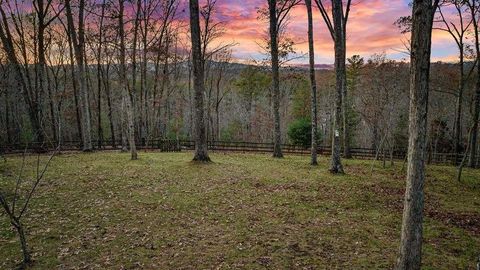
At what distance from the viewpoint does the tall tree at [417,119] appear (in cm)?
509

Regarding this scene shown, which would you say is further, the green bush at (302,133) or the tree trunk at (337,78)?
the green bush at (302,133)

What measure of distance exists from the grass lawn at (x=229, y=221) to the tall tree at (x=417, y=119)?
1506 millimetres

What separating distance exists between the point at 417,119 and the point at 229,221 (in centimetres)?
585

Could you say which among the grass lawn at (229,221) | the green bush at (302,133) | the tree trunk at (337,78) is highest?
the tree trunk at (337,78)

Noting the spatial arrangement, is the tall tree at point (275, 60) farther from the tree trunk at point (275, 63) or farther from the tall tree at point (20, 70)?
the tall tree at point (20, 70)

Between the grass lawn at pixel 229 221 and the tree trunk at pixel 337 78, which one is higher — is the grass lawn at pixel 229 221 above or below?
below

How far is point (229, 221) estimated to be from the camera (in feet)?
30.2

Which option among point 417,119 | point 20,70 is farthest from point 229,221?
point 20,70

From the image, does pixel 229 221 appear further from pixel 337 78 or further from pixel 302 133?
pixel 302 133

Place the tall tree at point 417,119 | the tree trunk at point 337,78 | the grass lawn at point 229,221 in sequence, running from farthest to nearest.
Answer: the tree trunk at point 337,78, the grass lawn at point 229,221, the tall tree at point 417,119

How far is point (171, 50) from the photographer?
127 ft

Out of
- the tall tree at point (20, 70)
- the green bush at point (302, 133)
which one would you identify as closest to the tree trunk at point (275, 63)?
the green bush at point (302, 133)

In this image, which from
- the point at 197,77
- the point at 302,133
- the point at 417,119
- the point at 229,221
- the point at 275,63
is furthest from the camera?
the point at 302,133

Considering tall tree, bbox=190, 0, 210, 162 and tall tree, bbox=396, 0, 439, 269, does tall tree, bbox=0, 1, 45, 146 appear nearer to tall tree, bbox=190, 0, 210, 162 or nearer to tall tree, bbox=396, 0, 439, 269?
tall tree, bbox=190, 0, 210, 162
